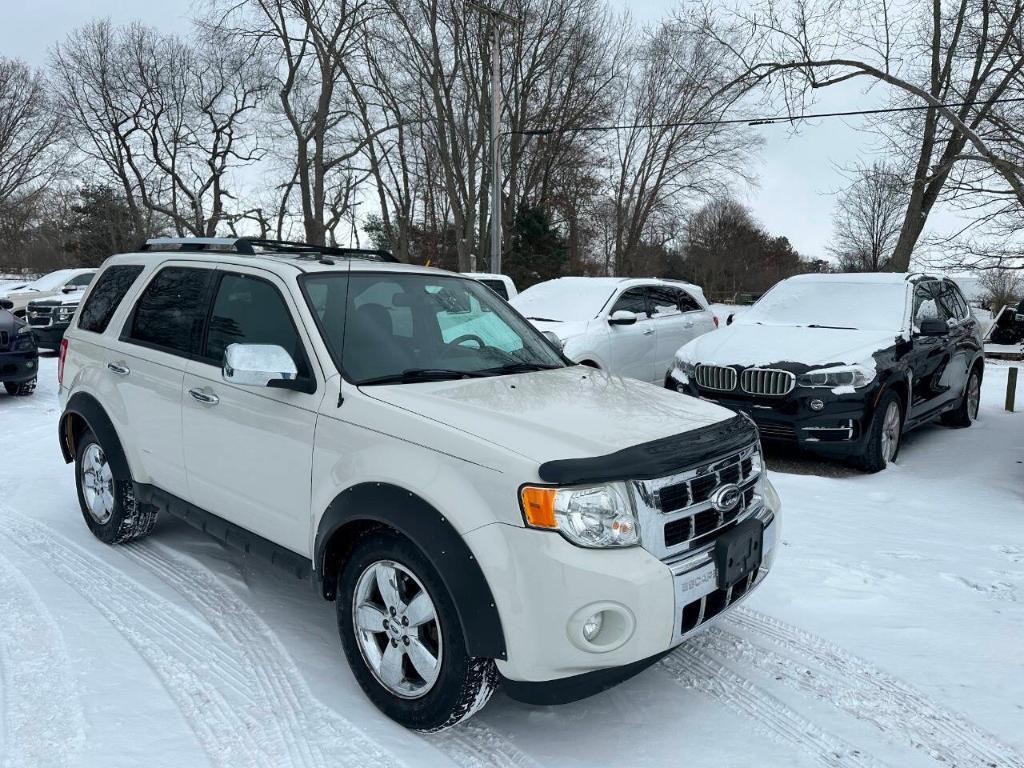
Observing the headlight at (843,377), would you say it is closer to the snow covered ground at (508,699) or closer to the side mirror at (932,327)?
the side mirror at (932,327)

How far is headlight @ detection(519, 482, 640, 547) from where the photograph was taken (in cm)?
249

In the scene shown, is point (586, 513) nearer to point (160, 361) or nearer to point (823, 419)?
point (160, 361)

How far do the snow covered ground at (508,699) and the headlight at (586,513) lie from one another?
0.86 meters

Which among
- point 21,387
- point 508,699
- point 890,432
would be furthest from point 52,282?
point 508,699

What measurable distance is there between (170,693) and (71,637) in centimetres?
78

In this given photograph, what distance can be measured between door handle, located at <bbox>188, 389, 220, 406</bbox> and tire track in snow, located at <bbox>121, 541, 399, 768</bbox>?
1056 mm

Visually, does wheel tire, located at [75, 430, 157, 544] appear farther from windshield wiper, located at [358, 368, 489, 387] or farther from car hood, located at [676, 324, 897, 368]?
car hood, located at [676, 324, 897, 368]

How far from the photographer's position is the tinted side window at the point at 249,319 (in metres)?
3.48

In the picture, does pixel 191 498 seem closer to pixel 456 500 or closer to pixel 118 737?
pixel 118 737

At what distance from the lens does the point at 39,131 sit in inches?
1452

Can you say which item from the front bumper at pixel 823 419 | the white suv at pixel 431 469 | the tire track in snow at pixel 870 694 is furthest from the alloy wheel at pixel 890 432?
the white suv at pixel 431 469

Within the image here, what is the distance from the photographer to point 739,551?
9.47 ft

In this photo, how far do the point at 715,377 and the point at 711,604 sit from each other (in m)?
4.53

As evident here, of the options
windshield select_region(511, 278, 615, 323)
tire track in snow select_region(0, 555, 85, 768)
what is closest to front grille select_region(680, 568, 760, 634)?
tire track in snow select_region(0, 555, 85, 768)
